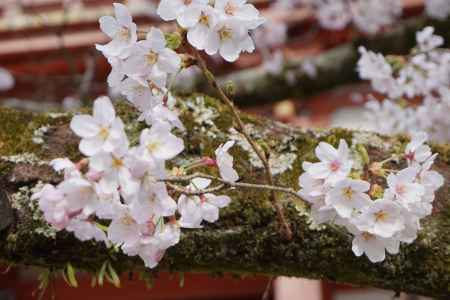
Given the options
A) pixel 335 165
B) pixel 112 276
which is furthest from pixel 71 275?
pixel 335 165

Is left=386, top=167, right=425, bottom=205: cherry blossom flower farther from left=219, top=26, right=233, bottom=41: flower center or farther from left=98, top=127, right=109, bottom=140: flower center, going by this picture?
left=98, top=127, right=109, bottom=140: flower center

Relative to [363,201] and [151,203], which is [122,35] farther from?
[363,201]

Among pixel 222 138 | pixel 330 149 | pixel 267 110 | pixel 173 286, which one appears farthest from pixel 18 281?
pixel 330 149

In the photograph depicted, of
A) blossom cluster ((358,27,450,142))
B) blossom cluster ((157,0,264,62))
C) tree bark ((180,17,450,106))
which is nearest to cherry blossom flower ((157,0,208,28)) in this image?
blossom cluster ((157,0,264,62))

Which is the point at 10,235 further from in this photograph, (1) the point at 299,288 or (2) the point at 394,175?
(1) the point at 299,288

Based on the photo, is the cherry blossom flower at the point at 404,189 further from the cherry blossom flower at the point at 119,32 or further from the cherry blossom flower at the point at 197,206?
the cherry blossom flower at the point at 119,32
